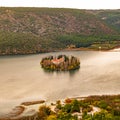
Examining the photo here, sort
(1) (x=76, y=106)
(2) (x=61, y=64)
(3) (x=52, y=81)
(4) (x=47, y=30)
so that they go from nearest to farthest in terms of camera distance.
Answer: (1) (x=76, y=106), (3) (x=52, y=81), (2) (x=61, y=64), (4) (x=47, y=30)

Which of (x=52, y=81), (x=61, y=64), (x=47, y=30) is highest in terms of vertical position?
(x=47, y=30)

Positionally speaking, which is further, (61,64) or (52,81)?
(61,64)

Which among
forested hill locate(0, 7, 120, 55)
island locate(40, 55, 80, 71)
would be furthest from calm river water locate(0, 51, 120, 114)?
forested hill locate(0, 7, 120, 55)

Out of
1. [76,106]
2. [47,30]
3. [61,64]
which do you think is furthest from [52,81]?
[47,30]

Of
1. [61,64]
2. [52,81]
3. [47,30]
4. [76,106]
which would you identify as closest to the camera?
[76,106]

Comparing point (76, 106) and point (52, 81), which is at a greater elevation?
point (52, 81)

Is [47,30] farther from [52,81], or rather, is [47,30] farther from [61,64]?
[52,81]
